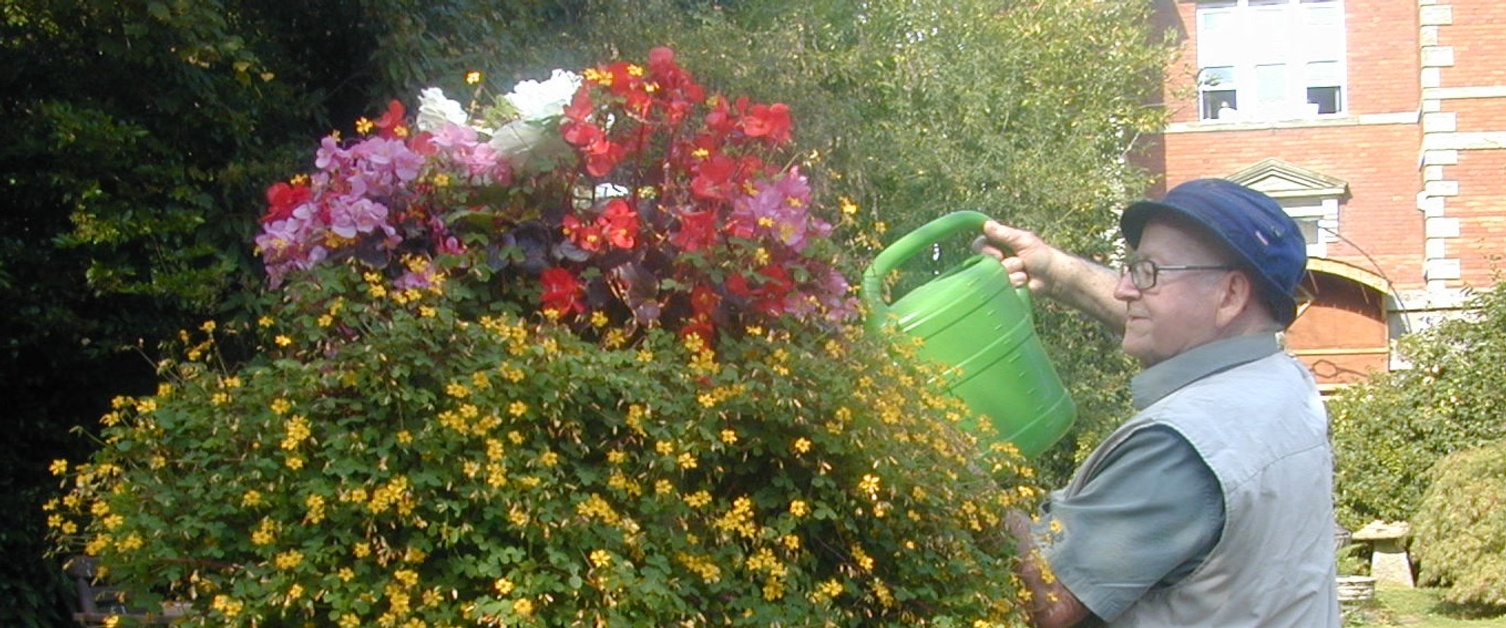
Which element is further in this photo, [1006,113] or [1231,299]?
[1006,113]

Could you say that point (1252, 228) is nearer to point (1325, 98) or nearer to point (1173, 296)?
point (1173, 296)

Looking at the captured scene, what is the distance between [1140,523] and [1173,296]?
1.34 feet

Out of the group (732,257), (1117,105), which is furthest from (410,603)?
(1117,105)

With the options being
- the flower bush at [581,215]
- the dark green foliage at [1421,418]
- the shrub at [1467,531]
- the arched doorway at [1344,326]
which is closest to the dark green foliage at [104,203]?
the flower bush at [581,215]

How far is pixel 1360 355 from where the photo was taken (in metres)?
20.5

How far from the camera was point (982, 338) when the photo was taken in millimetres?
2828

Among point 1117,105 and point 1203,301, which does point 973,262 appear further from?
point 1117,105

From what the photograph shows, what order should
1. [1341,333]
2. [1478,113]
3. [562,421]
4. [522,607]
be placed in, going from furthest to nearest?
[1341,333]
[1478,113]
[562,421]
[522,607]

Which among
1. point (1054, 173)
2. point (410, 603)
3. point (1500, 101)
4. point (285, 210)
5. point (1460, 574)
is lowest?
point (1460, 574)

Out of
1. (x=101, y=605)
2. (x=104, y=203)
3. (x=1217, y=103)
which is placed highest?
(x=1217, y=103)

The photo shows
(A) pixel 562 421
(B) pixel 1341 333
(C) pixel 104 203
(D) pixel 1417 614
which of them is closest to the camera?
(A) pixel 562 421

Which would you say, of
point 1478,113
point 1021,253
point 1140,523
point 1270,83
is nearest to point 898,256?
point 1021,253

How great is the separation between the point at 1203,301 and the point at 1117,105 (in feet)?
47.8

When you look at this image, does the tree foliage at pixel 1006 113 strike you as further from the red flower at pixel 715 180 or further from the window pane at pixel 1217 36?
the red flower at pixel 715 180
